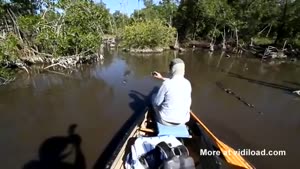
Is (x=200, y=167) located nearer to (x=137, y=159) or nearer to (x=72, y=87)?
(x=137, y=159)

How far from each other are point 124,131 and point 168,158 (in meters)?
4.40

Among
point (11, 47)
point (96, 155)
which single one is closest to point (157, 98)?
point (96, 155)

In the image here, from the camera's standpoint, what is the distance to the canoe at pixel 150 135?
14.6ft

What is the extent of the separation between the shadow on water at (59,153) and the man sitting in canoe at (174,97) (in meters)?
2.42

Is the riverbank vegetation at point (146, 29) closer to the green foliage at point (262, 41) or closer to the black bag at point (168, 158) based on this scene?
the green foliage at point (262, 41)

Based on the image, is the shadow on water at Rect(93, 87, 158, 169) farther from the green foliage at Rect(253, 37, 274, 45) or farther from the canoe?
the green foliage at Rect(253, 37, 274, 45)

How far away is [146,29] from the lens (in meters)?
25.5

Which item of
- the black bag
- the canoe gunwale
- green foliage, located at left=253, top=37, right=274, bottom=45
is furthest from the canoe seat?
green foliage, located at left=253, top=37, right=274, bottom=45

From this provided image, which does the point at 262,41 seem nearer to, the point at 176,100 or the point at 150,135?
the point at 150,135

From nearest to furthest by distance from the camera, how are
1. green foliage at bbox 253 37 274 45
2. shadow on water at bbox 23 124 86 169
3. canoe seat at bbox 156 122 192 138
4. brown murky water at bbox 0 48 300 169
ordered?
canoe seat at bbox 156 122 192 138 < shadow on water at bbox 23 124 86 169 < brown murky water at bbox 0 48 300 169 < green foliage at bbox 253 37 274 45

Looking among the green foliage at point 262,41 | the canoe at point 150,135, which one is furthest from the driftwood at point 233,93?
the green foliage at point 262,41

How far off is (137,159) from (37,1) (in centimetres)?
1571

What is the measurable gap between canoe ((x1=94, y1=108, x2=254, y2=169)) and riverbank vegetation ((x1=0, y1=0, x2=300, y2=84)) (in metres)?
9.96

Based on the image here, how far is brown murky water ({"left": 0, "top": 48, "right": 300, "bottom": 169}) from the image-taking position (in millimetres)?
7048
